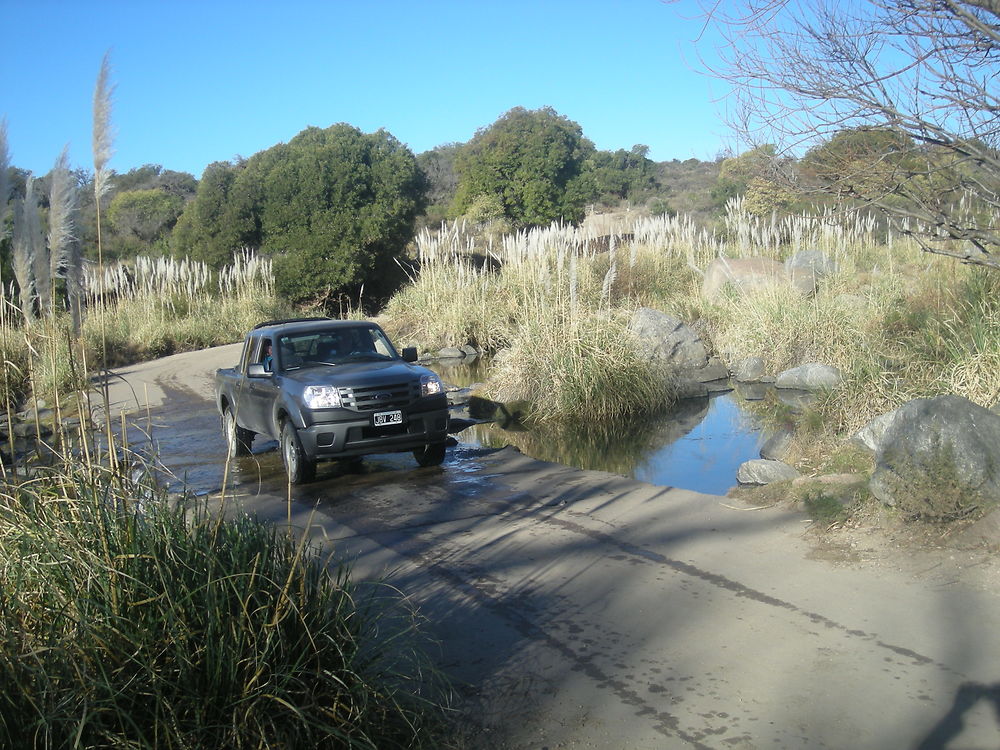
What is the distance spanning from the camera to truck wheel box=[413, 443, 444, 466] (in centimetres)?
1040

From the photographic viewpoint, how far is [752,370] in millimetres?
16812

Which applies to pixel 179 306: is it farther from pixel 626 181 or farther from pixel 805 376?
pixel 626 181

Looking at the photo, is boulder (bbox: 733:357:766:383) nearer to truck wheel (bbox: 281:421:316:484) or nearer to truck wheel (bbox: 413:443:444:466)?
truck wheel (bbox: 413:443:444:466)

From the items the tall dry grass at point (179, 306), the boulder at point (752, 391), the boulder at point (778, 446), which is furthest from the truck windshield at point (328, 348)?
the tall dry grass at point (179, 306)

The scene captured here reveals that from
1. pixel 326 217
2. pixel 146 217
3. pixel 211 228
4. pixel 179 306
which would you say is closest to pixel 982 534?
pixel 179 306

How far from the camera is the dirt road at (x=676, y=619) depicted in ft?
13.4

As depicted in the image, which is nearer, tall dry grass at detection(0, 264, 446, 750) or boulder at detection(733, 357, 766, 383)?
tall dry grass at detection(0, 264, 446, 750)

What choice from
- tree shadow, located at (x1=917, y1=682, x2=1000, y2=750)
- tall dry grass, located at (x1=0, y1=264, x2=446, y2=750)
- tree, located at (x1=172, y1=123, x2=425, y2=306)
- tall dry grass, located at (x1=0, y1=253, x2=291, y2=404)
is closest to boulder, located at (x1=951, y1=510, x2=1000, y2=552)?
tree shadow, located at (x1=917, y1=682, x2=1000, y2=750)

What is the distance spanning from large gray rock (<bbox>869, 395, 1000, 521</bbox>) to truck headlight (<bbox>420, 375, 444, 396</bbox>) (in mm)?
4806

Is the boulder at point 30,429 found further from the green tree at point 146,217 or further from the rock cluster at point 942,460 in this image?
the green tree at point 146,217

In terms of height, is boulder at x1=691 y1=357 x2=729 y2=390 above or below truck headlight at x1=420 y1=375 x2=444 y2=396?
below

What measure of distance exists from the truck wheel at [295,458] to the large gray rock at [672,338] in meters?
8.03

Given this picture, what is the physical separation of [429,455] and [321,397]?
1650mm

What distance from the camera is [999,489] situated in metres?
6.14
